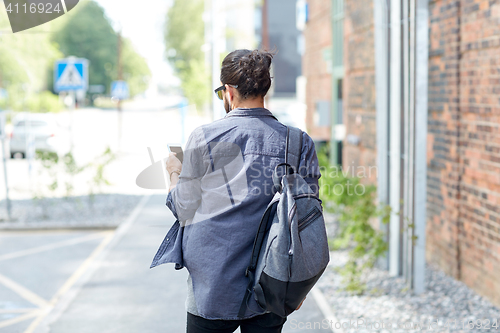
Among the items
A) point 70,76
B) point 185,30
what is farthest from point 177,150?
point 185,30

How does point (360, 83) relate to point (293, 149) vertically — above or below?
above

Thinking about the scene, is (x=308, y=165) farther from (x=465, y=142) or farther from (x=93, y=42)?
(x=93, y=42)

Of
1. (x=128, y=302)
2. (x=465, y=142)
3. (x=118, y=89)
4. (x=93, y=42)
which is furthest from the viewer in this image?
(x=93, y=42)

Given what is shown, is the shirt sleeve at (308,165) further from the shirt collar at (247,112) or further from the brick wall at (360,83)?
the brick wall at (360,83)

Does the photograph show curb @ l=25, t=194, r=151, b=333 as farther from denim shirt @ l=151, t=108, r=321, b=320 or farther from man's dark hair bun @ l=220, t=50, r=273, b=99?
man's dark hair bun @ l=220, t=50, r=273, b=99

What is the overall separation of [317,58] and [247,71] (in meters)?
12.4

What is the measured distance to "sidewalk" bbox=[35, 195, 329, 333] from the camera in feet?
15.2

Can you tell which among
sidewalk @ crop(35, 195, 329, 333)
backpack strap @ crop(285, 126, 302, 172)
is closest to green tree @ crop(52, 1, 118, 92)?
sidewalk @ crop(35, 195, 329, 333)

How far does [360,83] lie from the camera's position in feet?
27.0

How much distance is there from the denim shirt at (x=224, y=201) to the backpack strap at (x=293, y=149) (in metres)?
0.02

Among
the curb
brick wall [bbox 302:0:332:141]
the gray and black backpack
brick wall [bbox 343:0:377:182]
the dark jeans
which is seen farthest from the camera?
brick wall [bbox 302:0:332:141]

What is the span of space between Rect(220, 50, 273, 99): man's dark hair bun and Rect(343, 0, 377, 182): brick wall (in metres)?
5.57

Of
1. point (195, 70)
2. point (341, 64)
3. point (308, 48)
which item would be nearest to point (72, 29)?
point (195, 70)

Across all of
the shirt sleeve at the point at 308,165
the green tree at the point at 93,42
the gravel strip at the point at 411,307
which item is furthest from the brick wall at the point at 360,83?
the green tree at the point at 93,42
